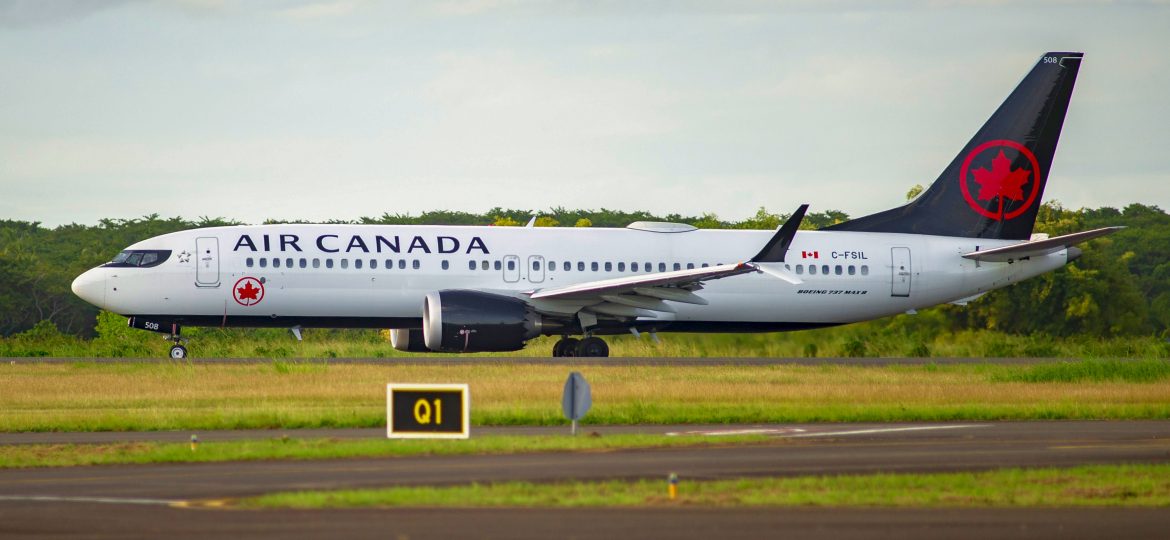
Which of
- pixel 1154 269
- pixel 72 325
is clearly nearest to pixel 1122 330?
pixel 1154 269

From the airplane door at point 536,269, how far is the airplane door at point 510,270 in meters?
0.35

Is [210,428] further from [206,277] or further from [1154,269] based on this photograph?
[1154,269]

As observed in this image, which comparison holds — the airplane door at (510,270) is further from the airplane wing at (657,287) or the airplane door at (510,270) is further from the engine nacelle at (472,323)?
the engine nacelle at (472,323)

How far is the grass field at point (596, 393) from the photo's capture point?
26422 mm

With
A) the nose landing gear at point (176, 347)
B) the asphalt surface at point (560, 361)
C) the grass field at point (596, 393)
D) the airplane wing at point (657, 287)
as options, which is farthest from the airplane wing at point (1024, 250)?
the nose landing gear at point (176, 347)

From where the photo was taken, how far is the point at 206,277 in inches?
1565

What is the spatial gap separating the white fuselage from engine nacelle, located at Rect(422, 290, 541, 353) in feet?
5.55

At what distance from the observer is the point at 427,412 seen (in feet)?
70.3

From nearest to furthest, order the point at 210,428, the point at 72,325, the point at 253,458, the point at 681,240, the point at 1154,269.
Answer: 1. the point at 253,458
2. the point at 210,428
3. the point at 681,240
4. the point at 72,325
5. the point at 1154,269

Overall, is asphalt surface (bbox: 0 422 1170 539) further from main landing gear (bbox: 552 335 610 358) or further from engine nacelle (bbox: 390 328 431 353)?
engine nacelle (bbox: 390 328 431 353)

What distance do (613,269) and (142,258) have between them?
1228 cm

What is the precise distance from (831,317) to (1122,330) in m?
Result: 18.2

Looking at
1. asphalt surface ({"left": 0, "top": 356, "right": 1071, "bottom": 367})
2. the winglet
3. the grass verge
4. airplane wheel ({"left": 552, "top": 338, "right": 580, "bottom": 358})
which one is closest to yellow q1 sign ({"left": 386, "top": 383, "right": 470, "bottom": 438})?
the grass verge

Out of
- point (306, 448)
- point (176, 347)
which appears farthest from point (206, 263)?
point (306, 448)
